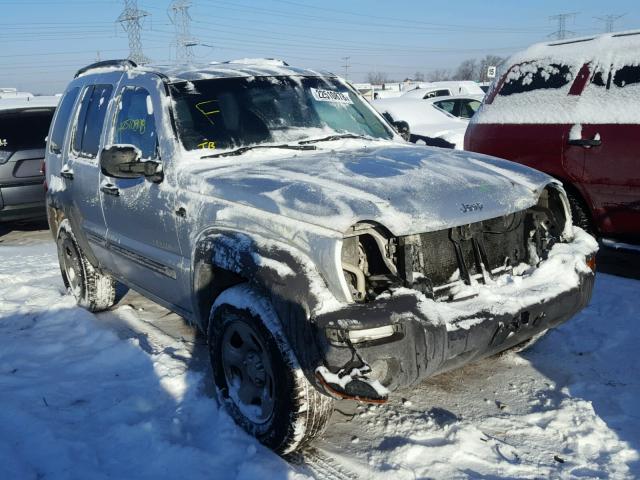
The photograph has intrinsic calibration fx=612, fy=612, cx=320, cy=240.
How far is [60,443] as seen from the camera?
316 cm

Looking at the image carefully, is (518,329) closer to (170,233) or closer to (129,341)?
(170,233)

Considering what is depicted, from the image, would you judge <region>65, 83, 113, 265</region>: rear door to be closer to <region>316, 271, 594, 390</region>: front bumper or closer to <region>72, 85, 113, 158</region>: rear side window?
<region>72, 85, 113, 158</region>: rear side window

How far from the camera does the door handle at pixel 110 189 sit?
4.16m

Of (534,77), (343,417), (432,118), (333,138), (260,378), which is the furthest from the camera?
(432,118)

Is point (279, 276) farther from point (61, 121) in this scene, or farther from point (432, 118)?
point (432, 118)

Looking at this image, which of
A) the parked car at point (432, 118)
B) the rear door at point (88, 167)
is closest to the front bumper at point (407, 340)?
the rear door at point (88, 167)

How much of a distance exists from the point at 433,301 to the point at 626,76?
3751mm

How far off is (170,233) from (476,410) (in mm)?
2030

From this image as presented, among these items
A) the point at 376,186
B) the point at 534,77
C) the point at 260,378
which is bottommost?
the point at 260,378

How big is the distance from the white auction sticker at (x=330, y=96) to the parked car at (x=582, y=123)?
2.23 m

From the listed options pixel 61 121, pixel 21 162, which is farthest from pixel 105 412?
pixel 21 162

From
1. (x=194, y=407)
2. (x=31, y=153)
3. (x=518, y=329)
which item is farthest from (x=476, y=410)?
(x=31, y=153)

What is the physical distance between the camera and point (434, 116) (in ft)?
39.9

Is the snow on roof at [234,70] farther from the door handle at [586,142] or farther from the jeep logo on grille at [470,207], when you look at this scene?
the door handle at [586,142]
